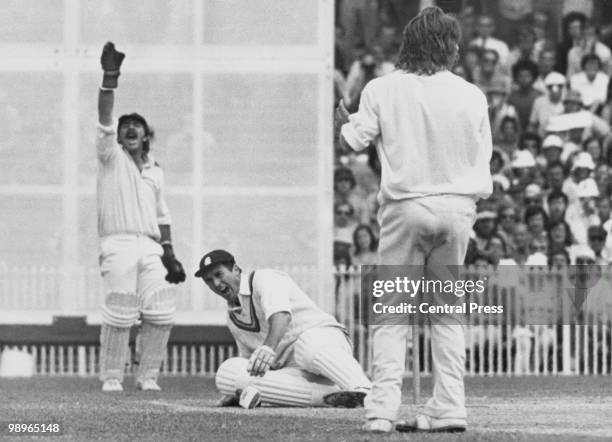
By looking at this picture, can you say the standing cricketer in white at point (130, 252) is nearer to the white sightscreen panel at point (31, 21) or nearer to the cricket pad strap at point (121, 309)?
the cricket pad strap at point (121, 309)

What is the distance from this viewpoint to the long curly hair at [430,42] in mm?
9562

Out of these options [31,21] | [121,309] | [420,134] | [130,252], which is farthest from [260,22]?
[420,134]

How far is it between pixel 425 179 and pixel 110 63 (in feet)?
17.2

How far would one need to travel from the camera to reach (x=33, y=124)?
18.5 metres

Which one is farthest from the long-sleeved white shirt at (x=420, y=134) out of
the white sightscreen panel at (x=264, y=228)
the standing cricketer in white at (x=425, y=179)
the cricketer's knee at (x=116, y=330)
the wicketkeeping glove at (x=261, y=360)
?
the white sightscreen panel at (x=264, y=228)

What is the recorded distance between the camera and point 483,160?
9672mm

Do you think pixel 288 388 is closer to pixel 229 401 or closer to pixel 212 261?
pixel 229 401

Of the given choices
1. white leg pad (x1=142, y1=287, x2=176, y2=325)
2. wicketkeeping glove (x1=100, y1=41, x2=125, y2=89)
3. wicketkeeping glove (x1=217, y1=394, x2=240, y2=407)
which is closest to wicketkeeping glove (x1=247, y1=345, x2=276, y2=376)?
wicketkeeping glove (x1=217, y1=394, x2=240, y2=407)

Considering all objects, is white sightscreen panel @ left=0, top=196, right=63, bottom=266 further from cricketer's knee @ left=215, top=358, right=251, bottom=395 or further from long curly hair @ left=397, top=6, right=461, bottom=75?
long curly hair @ left=397, top=6, right=461, bottom=75

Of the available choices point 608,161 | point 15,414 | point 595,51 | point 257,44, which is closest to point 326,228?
point 257,44

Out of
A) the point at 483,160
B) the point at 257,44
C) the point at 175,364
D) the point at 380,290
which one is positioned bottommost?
the point at 175,364

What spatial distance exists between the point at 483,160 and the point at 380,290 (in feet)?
2.83

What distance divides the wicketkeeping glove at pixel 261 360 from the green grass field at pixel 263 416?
0.27 meters

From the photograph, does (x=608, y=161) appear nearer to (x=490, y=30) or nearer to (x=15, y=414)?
(x=490, y=30)
